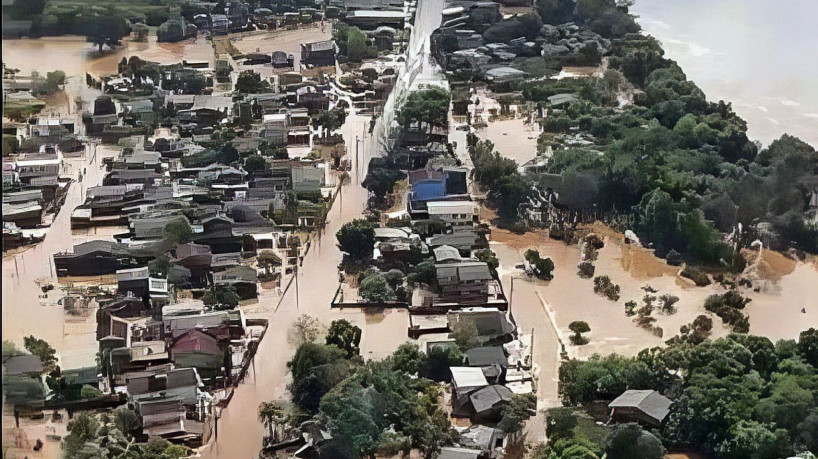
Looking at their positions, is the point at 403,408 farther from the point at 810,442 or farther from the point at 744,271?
the point at 744,271

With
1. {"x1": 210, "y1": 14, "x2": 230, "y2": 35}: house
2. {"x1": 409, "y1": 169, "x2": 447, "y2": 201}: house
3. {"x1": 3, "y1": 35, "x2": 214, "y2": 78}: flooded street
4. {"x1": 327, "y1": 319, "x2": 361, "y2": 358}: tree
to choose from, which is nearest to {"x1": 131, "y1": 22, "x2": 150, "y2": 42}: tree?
{"x1": 3, "y1": 35, "x2": 214, "y2": 78}: flooded street

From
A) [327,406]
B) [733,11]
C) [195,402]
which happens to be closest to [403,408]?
[327,406]

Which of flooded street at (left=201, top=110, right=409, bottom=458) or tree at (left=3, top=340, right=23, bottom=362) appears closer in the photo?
tree at (left=3, top=340, right=23, bottom=362)

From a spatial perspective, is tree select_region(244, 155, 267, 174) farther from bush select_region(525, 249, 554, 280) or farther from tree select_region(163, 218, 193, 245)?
bush select_region(525, 249, 554, 280)

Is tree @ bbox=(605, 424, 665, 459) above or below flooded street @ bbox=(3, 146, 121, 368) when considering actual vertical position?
above

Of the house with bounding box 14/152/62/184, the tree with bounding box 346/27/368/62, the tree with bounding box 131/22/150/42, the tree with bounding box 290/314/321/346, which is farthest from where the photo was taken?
the tree with bounding box 346/27/368/62

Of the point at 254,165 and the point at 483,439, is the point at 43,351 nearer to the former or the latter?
the point at 483,439

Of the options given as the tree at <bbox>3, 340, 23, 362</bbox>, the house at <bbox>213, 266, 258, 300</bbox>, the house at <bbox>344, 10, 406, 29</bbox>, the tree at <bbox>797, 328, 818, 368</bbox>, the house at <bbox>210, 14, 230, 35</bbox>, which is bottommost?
the house at <bbox>213, 266, 258, 300</bbox>

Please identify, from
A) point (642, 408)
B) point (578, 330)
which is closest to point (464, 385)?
point (642, 408)
